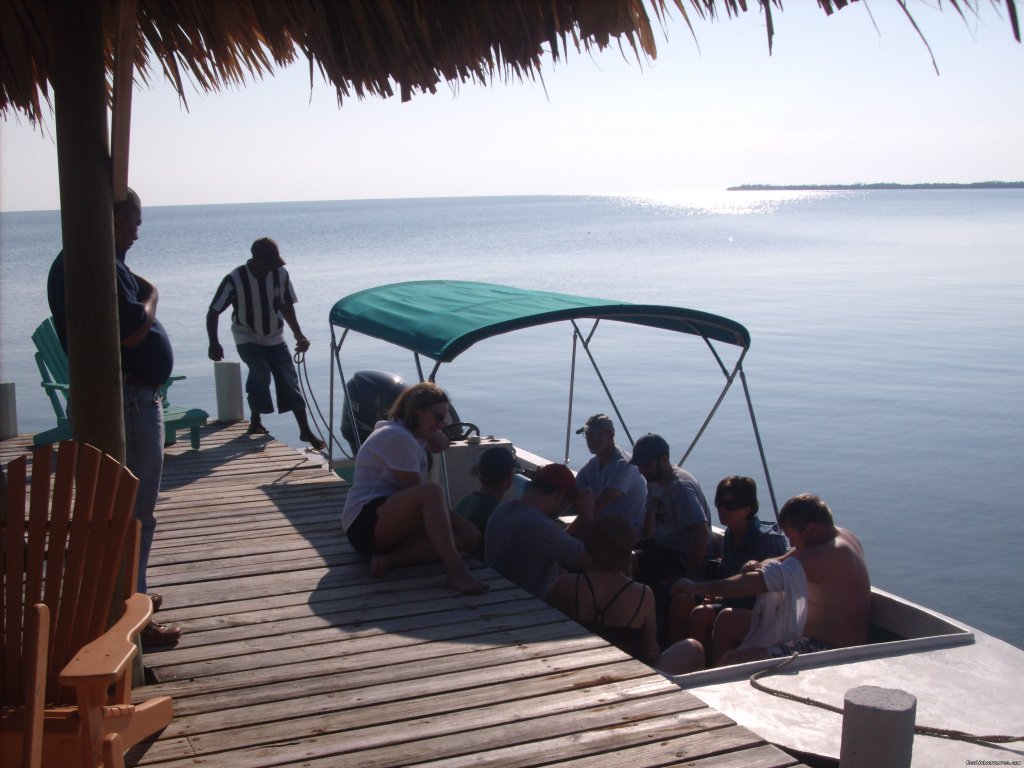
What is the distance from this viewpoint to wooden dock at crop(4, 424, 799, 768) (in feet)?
11.8

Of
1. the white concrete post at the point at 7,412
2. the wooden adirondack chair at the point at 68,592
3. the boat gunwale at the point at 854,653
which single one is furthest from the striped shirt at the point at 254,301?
the wooden adirondack chair at the point at 68,592

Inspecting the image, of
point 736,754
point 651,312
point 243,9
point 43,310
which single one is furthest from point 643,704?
point 43,310

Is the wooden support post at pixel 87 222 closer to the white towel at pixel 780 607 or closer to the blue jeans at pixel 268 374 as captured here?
the white towel at pixel 780 607

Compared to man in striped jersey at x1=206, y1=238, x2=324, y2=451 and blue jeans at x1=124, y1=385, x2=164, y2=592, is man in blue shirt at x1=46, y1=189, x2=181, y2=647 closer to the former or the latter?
blue jeans at x1=124, y1=385, x2=164, y2=592

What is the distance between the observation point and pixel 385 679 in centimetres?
419

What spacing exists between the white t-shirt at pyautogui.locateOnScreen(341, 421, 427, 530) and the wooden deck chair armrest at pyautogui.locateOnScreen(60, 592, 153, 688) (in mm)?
2398

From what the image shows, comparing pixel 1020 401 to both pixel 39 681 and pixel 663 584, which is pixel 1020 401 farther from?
pixel 39 681

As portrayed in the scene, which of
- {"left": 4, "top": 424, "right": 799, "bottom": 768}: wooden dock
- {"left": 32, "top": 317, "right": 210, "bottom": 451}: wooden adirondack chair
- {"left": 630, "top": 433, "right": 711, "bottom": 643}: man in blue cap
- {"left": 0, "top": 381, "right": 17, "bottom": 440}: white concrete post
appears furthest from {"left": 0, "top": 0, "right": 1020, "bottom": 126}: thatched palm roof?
{"left": 0, "top": 381, "right": 17, "bottom": 440}: white concrete post

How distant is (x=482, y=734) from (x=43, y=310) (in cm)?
3084

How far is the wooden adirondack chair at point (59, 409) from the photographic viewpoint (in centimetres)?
870

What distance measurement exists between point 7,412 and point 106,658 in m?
7.91

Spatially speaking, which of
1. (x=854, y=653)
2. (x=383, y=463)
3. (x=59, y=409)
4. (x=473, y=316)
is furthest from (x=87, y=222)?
(x=59, y=409)

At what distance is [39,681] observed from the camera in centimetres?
272

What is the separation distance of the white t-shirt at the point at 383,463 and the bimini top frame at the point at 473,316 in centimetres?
89
